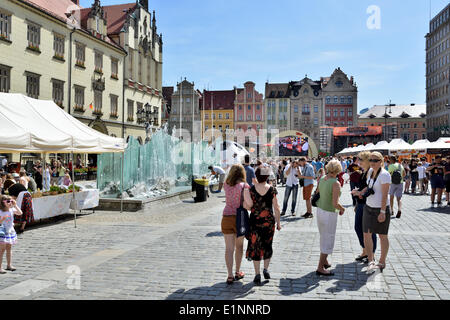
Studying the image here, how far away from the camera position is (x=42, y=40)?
29.8 m

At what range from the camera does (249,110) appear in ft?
285

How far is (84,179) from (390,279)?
91.2 ft

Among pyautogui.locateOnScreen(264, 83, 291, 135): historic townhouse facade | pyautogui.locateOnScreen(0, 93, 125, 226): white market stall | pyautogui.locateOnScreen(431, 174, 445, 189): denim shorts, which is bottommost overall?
pyautogui.locateOnScreen(431, 174, 445, 189): denim shorts

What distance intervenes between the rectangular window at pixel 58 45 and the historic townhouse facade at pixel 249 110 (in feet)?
185

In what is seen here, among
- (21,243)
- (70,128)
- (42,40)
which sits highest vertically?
(42,40)

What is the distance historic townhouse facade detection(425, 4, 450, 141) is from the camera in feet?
269

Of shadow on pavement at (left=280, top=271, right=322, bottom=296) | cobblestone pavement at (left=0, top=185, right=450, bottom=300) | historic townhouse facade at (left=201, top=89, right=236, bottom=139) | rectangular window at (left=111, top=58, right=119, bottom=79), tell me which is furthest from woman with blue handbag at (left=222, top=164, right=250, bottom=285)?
historic townhouse facade at (left=201, top=89, right=236, bottom=139)

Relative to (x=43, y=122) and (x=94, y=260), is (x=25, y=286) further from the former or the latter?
(x=43, y=122)

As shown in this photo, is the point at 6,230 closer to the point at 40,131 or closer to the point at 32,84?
Answer: the point at 40,131

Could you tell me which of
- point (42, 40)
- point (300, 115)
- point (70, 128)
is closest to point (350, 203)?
point (70, 128)

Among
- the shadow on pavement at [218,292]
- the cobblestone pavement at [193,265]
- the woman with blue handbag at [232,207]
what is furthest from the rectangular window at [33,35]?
the shadow on pavement at [218,292]

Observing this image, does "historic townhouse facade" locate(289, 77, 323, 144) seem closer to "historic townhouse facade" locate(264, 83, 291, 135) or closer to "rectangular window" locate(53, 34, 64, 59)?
"historic townhouse facade" locate(264, 83, 291, 135)

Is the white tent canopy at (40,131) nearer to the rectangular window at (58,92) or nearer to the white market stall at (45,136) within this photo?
the white market stall at (45,136)

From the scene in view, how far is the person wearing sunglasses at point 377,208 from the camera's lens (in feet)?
20.9
